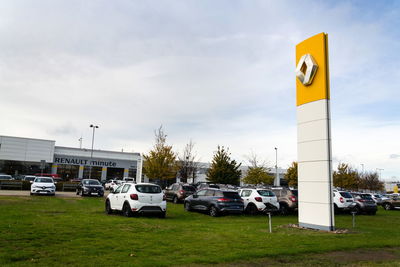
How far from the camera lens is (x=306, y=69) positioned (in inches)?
541

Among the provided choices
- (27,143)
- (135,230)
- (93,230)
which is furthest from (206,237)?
(27,143)

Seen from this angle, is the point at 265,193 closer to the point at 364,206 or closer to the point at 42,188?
the point at 364,206

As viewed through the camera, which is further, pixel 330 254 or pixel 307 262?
pixel 330 254

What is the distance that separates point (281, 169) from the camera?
7438 cm

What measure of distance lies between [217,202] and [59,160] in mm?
47716

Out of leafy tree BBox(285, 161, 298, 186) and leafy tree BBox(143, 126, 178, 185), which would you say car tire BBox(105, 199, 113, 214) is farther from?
leafy tree BBox(285, 161, 298, 186)

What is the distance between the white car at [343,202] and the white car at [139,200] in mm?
12188

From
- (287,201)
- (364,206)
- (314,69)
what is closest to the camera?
(314,69)

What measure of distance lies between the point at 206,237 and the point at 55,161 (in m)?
53.3

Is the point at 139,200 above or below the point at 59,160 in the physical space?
below

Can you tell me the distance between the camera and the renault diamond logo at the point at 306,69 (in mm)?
13336

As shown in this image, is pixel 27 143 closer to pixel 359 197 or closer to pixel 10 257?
pixel 359 197

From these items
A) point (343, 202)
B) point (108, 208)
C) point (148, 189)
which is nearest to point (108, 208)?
point (108, 208)

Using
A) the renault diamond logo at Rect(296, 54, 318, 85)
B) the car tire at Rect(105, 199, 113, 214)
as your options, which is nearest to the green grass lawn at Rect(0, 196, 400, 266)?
the car tire at Rect(105, 199, 113, 214)
